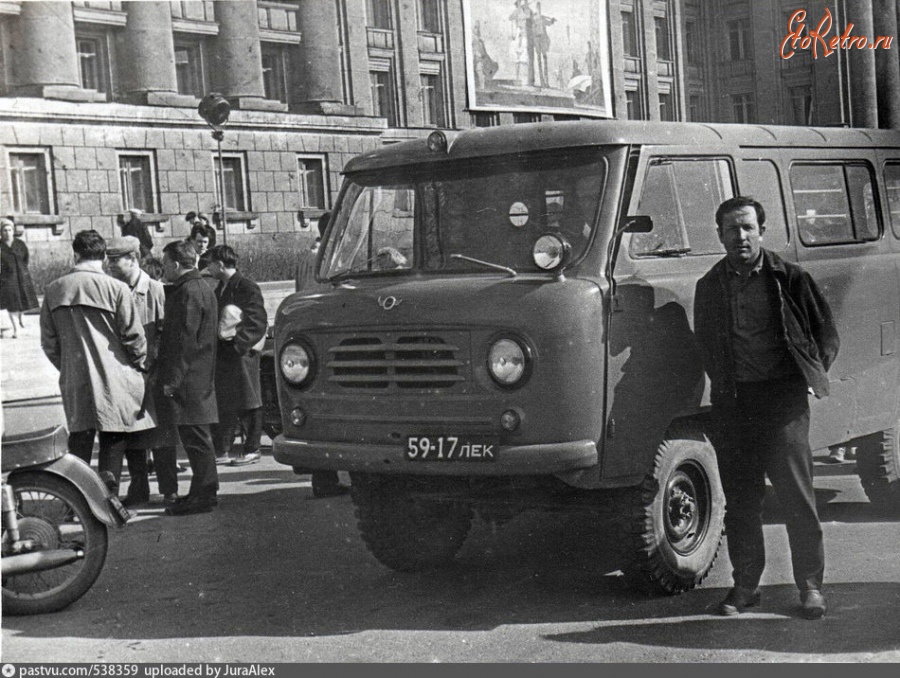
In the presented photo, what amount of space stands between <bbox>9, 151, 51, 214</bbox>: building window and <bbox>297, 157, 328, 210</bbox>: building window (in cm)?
483

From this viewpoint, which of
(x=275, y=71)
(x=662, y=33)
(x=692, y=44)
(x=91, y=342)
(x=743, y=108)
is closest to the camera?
(x=91, y=342)

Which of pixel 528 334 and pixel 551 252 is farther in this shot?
pixel 551 252

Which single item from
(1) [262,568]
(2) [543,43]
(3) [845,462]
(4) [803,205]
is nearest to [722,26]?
(2) [543,43]

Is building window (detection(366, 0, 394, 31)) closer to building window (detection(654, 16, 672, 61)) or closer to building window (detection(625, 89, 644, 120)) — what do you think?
building window (detection(654, 16, 672, 61))

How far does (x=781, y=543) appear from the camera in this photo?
22.8 ft

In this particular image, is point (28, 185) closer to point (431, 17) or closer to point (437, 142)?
point (431, 17)

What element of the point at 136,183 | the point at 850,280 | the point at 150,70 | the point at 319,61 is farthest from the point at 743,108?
the point at 136,183

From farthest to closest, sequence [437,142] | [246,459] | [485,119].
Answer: [246,459] → [485,119] → [437,142]

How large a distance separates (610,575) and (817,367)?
164 centimetres

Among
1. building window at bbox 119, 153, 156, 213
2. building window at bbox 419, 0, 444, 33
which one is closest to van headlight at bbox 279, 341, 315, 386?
building window at bbox 419, 0, 444, 33

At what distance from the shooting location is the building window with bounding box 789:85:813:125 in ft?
30.2

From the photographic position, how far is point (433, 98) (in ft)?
27.3

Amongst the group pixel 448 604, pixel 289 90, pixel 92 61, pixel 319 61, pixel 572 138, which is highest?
pixel 92 61

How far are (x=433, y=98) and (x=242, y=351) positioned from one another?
3.04 meters
